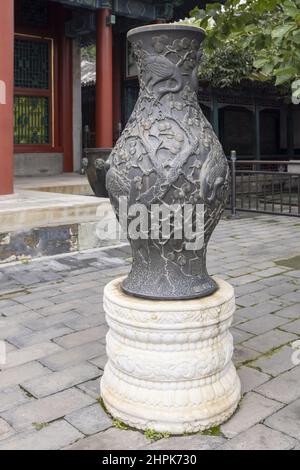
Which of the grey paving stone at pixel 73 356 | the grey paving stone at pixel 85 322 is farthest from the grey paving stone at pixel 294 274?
the grey paving stone at pixel 73 356

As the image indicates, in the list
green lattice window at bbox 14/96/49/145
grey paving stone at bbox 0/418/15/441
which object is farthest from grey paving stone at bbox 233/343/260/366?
green lattice window at bbox 14/96/49/145

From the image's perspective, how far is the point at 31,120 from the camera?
11.7m

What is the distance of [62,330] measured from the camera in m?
3.82

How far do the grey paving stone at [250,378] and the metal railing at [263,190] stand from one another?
255 inches

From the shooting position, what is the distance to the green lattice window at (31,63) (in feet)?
36.8

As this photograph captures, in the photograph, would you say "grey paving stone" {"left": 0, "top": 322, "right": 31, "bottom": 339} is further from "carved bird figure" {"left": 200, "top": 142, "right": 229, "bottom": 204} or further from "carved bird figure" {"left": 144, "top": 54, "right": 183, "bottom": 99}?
"carved bird figure" {"left": 144, "top": 54, "right": 183, "bottom": 99}

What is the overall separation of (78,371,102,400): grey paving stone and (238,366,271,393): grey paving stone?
81 cm

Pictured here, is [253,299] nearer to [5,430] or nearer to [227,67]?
[5,430]

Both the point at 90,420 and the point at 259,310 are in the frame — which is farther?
the point at 259,310

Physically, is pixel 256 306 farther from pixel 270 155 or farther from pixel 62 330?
pixel 270 155

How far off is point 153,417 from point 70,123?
1047cm

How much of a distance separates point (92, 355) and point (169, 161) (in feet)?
5.02

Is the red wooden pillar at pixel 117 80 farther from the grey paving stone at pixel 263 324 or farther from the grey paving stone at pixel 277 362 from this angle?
the grey paving stone at pixel 277 362

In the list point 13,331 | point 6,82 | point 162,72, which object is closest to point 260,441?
point 162,72
